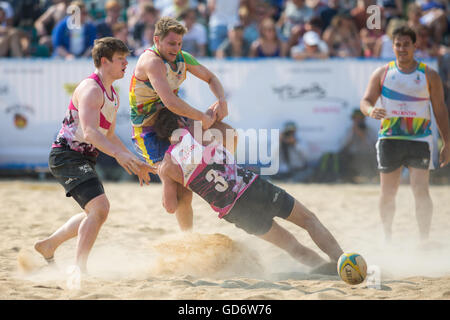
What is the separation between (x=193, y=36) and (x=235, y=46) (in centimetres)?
77

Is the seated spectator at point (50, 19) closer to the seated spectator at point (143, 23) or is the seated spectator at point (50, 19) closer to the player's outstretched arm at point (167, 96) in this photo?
the seated spectator at point (143, 23)

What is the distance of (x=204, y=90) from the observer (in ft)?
32.1

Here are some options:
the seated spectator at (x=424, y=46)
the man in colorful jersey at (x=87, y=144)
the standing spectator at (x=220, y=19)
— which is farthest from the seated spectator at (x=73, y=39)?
the man in colorful jersey at (x=87, y=144)

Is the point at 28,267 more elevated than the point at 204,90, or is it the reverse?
the point at 204,90

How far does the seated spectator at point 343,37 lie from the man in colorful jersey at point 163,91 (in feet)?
20.9

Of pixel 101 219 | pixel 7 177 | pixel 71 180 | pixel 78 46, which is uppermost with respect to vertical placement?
pixel 78 46

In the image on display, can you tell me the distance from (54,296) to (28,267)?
2.65 feet

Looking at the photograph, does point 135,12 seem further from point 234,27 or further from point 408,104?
point 408,104

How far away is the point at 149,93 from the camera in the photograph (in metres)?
4.59

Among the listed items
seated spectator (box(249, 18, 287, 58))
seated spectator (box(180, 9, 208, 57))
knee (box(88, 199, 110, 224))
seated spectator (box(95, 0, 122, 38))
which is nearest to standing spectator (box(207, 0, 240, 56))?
seated spectator (box(180, 9, 208, 57))
